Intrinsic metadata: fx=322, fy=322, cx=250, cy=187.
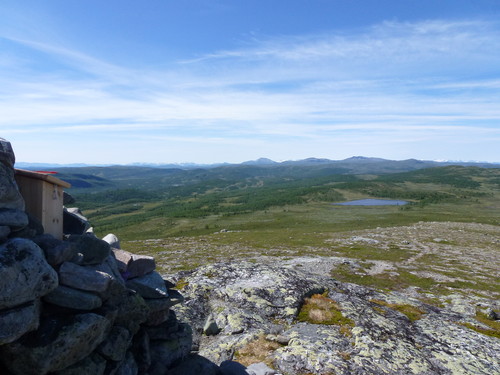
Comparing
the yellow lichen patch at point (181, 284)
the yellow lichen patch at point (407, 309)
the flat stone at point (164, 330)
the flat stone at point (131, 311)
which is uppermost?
the flat stone at point (131, 311)

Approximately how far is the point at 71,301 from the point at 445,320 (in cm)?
2669

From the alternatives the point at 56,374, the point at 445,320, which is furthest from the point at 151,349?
the point at 445,320

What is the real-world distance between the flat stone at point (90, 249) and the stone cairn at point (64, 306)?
4 centimetres

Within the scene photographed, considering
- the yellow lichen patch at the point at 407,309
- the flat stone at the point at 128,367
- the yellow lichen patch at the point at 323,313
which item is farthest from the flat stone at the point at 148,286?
the yellow lichen patch at the point at 407,309

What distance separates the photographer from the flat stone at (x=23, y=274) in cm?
1046

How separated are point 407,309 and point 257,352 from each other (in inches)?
610

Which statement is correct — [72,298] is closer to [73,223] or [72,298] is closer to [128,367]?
[128,367]

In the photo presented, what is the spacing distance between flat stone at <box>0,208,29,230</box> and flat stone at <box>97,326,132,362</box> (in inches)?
223

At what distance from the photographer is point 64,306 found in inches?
486

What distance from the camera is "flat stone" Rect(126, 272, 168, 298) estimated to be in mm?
16562

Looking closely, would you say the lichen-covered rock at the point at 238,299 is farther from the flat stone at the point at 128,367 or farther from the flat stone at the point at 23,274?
the flat stone at the point at 23,274

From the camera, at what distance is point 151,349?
54.1 ft

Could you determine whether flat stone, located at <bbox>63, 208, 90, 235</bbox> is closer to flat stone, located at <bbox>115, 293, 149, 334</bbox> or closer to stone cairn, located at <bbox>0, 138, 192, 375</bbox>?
stone cairn, located at <bbox>0, 138, 192, 375</bbox>

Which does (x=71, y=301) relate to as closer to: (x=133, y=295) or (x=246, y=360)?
(x=133, y=295)
